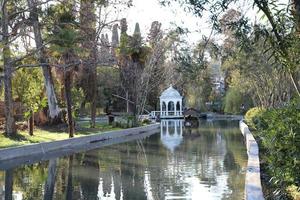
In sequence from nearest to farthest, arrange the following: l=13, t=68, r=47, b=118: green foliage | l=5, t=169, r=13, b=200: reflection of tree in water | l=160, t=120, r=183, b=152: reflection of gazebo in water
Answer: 1. l=5, t=169, r=13, b=200: reflection of tree in water
2. l=160, t=120, r=183, b=152: reflection of gazebo in water
3. l=13, t=68, r=47, b=118: green foliage

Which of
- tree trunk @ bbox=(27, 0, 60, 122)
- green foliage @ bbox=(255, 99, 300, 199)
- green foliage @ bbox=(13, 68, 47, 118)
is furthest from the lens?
tree trunk @ bbox=(27, 0, 60, 122)

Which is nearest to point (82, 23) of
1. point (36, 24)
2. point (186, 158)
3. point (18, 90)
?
point (36, 24)

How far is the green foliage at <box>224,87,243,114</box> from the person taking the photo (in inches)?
2386

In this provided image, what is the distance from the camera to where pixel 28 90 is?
88.7ft

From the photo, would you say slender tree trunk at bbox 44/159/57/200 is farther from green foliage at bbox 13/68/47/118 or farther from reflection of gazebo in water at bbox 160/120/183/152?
green foliage at bbox 13/68/47/118

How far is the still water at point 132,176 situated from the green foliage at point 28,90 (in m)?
6.06

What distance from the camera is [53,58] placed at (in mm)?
29859

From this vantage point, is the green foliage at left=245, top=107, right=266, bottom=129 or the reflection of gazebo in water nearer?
the reflection of gazebo in water

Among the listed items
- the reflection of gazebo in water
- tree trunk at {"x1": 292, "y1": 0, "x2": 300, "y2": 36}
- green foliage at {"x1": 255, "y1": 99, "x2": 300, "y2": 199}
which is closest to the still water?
green foliage at {"x1": 255, "y1": 99, "x2": 300, "y2": 199}

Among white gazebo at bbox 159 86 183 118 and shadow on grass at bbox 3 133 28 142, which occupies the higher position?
white gazebo at bbox 159 86 183 118

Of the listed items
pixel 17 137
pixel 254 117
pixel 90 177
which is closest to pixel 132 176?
pixel 90 177

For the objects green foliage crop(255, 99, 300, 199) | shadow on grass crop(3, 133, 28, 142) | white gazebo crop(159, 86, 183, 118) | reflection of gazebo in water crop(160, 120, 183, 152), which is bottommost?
reflection of gazebo in water crop(160, 120, 183, 152)

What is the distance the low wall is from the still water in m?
0.93

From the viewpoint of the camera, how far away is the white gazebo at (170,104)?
62.5 meters
